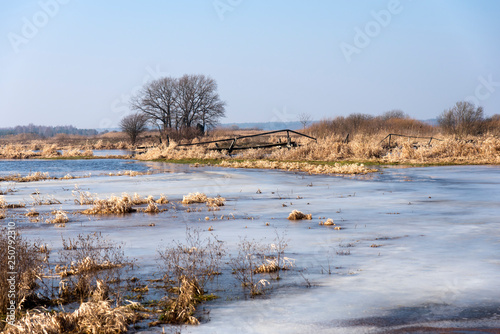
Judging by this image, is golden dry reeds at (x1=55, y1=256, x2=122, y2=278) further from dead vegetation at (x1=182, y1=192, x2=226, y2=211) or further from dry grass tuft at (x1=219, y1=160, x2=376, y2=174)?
dry grass tuft at (x1=219, y1=160, x2=376, y2=174)

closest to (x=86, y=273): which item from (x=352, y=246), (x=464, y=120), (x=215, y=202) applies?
(x=352, y=246)

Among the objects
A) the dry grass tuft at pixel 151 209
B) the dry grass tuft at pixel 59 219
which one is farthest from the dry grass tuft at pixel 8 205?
the dry grass tuft at pixel 151 209

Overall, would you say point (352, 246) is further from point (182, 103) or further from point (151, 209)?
point (182, 103)

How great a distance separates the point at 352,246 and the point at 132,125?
6617cm

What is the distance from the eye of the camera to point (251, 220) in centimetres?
1323

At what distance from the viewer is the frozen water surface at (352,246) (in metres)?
6.36

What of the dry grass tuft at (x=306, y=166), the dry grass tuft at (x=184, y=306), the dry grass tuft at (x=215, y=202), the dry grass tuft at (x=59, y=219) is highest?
the dry grass tuft at (x=306, y=166)

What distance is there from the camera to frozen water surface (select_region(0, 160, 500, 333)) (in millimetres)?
6363

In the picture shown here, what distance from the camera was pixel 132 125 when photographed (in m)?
73.1

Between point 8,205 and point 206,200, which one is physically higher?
point 206,200

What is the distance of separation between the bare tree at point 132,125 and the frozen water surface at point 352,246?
5234 centimetres

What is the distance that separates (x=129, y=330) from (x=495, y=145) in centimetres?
3263

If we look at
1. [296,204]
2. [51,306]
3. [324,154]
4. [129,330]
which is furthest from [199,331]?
[324,154]

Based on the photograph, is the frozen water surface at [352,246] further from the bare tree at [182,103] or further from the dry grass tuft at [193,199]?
the bare tree at [182,103]
